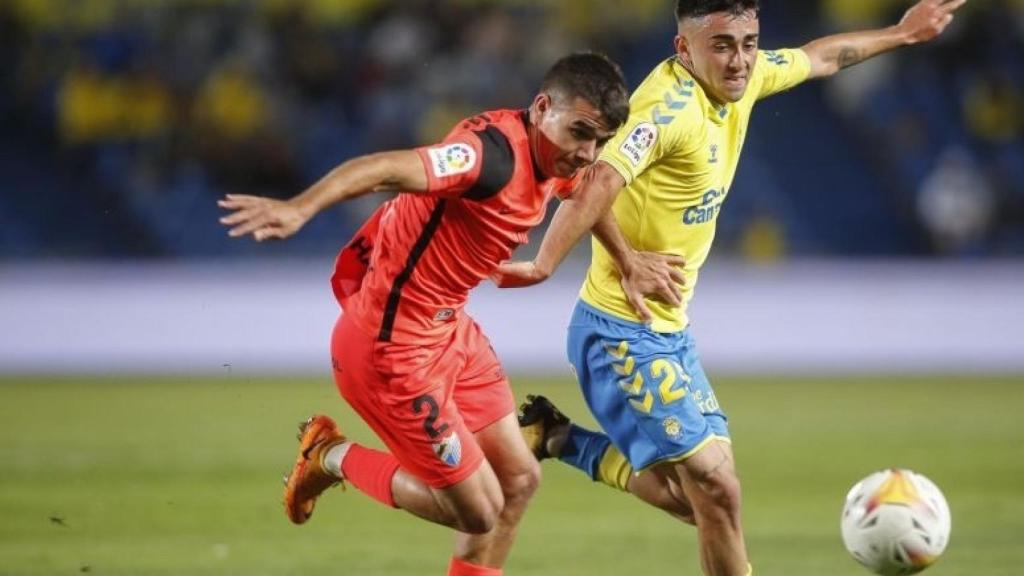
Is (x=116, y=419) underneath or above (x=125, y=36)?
underneath

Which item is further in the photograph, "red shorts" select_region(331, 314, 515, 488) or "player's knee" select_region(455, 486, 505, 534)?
"player's knee" select_region(455, 486, 505, 534)

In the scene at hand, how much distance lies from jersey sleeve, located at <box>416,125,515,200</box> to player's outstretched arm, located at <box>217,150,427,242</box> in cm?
6

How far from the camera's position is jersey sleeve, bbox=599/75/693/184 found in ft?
19.9

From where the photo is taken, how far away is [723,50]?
634cm

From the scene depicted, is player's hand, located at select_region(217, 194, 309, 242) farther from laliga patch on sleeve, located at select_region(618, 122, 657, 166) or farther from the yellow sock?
the yellow sock

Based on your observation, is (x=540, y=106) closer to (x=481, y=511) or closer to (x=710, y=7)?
Result: (x=710, y=7)

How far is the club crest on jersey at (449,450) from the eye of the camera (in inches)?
239

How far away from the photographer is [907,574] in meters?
6.31

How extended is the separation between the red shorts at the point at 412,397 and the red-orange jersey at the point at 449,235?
66 millimetres

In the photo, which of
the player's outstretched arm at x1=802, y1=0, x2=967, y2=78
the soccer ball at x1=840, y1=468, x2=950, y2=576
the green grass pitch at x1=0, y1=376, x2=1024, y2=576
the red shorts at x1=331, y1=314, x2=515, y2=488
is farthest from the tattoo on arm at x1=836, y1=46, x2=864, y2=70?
the green grass pitch at x1=0, y1=376, x2=1024, y2=576

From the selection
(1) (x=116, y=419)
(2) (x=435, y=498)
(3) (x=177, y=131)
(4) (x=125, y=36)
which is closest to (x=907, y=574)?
(2) (x=435, y=498)

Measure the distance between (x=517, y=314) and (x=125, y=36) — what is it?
17.8 ft

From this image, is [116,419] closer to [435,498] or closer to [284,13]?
[284,13]

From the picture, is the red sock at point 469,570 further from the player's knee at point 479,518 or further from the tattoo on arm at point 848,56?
the tattoo on arm at point 848,56
